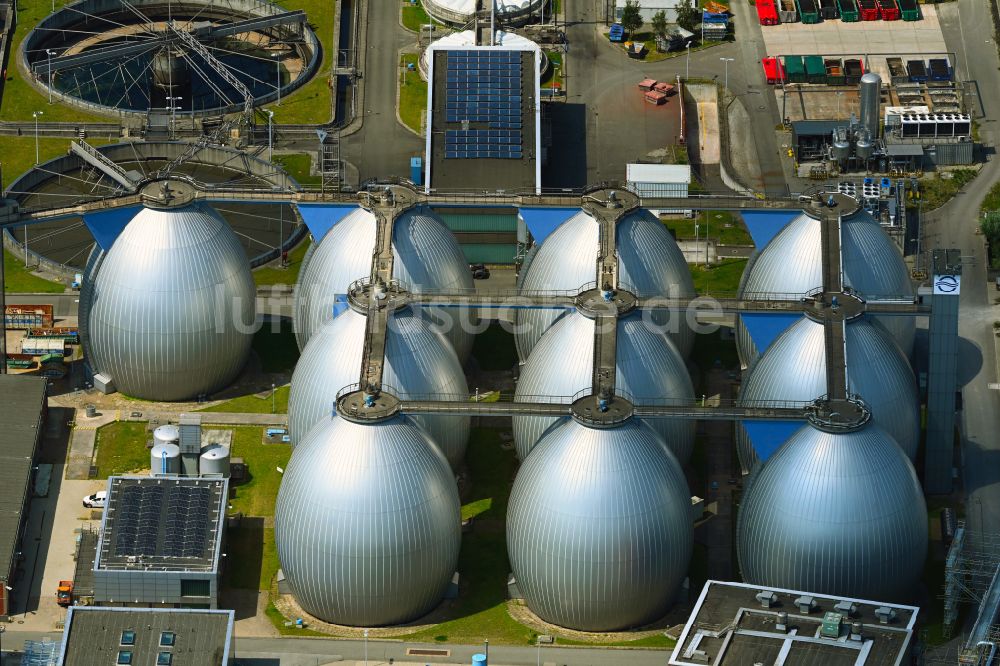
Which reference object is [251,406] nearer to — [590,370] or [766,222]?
[590,370]

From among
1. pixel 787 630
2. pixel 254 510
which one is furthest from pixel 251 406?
pixel 787 630

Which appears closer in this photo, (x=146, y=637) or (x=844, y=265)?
(x=146, y=637)

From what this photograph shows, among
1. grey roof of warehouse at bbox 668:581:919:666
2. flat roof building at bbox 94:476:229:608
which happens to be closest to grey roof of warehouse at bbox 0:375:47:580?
flat roof building at bbox 94:476:229:608

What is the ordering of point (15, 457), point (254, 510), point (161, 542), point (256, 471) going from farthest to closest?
point (256, 471) < point (15, 457) < point (254, 510) < point (161, 542)

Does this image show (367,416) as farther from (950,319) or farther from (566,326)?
(950,319)

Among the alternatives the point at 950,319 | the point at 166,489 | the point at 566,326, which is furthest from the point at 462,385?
the point at 950,319

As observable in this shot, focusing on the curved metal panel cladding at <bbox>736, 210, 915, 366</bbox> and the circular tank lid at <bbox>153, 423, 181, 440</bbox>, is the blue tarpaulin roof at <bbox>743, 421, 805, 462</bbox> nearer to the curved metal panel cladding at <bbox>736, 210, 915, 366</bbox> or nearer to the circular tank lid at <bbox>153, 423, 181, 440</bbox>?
the curved metal panel cladding at <bbox>736, 210, 915, 366</bbox>
